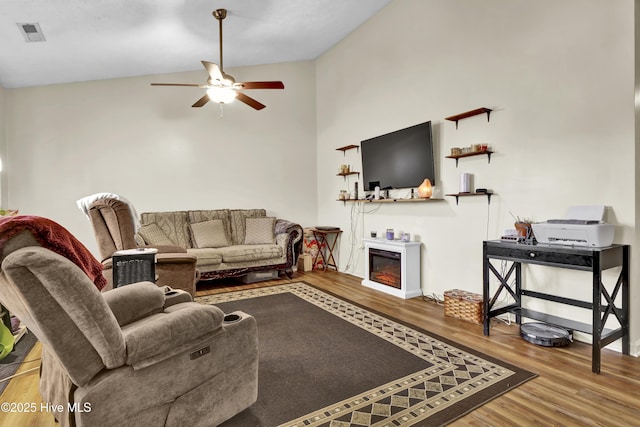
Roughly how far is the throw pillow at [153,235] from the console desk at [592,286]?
395cm

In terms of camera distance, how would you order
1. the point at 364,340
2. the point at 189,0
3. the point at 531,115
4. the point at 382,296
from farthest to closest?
the point at 382,296 → the point at 189,0 → the point at 531,115 → the point at 364,340

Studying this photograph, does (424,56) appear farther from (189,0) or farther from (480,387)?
(480,387)

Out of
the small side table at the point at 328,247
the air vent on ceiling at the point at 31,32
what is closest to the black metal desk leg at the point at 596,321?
the small side table at the point at 328,247

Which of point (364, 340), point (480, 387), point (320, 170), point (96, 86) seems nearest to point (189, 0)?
point (96, 86)

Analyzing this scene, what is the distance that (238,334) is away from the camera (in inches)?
63.8

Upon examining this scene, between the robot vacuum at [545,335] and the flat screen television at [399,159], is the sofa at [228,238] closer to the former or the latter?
the flat screen television at [399,159]

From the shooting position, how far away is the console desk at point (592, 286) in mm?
2117

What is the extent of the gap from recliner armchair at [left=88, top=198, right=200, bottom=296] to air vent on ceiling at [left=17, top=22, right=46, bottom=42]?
190 centimetres

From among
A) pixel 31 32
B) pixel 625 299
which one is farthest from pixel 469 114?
pixel 31 32

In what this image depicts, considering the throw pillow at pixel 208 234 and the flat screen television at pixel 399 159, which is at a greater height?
the flat screen television at pixel 399 159

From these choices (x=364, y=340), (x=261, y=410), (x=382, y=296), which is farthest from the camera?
(x=382, y=296)

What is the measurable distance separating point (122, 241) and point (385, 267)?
9.62ft

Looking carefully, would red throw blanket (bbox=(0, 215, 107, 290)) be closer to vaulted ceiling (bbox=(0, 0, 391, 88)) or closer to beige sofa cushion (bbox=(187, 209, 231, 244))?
vaulted ceiling (bbox=(0, 0, 391, 88))

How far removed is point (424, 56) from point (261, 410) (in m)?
3.87
